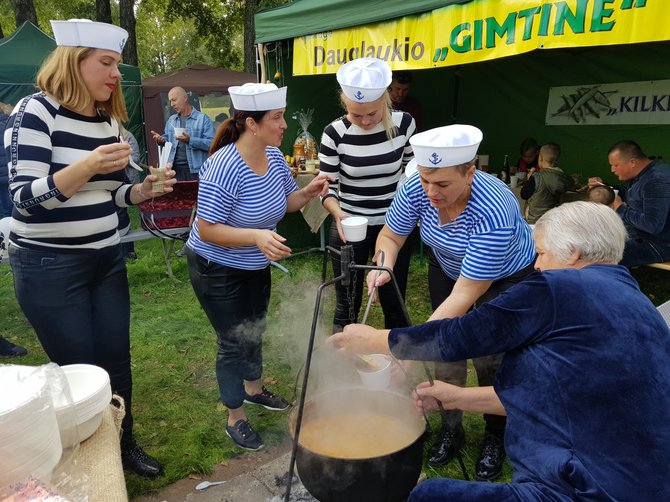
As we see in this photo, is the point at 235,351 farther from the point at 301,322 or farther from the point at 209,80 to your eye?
the point at 209,80

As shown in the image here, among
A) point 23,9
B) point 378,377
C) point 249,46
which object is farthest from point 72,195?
point 23,9

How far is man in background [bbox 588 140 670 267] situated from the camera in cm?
431

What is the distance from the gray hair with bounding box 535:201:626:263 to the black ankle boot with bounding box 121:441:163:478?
7.79 ft

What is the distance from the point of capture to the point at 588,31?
333 cm

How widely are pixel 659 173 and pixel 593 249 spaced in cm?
350

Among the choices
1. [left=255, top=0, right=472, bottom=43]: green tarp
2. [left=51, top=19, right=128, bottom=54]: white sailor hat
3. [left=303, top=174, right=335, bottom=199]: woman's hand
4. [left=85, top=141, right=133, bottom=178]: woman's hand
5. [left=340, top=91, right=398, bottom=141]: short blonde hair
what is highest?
[left=255, top=0, right=472, bottom=43]: green tarp

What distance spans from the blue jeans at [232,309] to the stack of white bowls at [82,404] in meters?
0.79

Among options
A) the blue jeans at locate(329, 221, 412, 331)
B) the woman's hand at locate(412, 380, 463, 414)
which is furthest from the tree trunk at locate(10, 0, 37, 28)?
the woman's hand at locate(412, 380, 463, 414)

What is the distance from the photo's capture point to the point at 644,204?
4.41 metres

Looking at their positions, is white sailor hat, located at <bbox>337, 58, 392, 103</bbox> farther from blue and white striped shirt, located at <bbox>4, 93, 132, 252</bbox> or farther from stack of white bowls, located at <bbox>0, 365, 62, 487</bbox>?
stack of white bowls, located at <bbox>0, 365, 62, 487</bbox>

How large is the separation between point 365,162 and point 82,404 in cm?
223

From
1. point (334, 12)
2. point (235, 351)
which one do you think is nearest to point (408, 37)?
point (334, 12)

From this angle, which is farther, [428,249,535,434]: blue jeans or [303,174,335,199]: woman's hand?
[303,174,335,199]: woman's hand

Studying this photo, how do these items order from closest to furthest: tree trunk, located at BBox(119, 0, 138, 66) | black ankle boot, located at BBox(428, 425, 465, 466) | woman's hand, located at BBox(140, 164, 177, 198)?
1. woman's hand, located at BBox(140, 164, 177, 198)
2. black ankle boot, located at BBox(428, 425, 465, 466)
3. tree trunk, located at BBox(119, 0, 138, 66)
